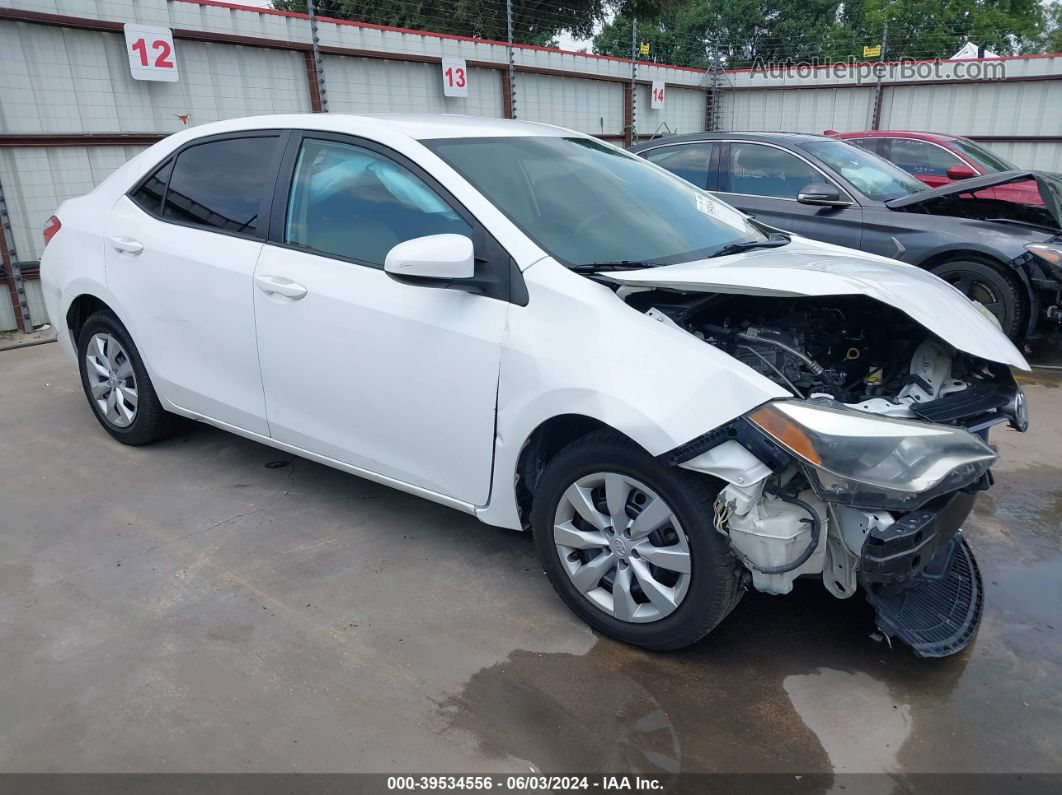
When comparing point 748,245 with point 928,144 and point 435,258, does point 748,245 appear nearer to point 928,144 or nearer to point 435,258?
point 435,258

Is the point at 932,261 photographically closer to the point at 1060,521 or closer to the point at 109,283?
the point at 1060,521

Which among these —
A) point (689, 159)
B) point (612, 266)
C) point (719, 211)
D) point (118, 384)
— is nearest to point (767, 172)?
point (689, 159)

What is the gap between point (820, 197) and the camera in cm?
609

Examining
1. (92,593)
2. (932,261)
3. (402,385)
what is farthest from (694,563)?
(932,261)

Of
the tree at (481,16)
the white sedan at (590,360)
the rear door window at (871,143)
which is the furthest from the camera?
the tree at (481,16)

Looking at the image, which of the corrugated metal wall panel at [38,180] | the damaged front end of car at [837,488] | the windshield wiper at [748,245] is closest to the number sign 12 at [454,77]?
the corrugated metal wall panel at [38,180]

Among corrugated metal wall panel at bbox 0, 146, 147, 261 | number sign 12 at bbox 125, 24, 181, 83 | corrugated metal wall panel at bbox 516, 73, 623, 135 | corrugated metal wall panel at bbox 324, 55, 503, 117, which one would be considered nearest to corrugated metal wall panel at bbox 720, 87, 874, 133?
corrugated metal wall panel at bbox 516, 73, 623, 135

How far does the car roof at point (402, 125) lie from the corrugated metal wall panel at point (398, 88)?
19.3ft

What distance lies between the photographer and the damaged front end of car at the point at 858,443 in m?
2.35

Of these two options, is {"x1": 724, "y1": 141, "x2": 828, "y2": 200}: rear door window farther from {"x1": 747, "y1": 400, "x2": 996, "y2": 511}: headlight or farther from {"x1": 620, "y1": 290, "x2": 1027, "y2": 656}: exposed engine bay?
{"x1": 747, "y1": 400, "x2": 996, "y2": 511}: headlight

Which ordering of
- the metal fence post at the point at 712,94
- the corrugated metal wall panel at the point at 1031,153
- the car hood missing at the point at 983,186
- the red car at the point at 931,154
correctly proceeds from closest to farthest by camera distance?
the car hood missing at the point at 983,186
the red car at the point at 931,154
the corrugated metal wall panel at the point at 1031,153
the metal fence post at the point at 712,94

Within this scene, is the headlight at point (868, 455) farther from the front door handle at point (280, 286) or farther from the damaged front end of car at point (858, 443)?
the front door handle at point (280, 286)

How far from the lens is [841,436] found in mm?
2330

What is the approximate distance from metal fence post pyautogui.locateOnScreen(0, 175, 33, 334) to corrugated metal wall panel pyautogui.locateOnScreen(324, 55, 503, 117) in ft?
12.8
